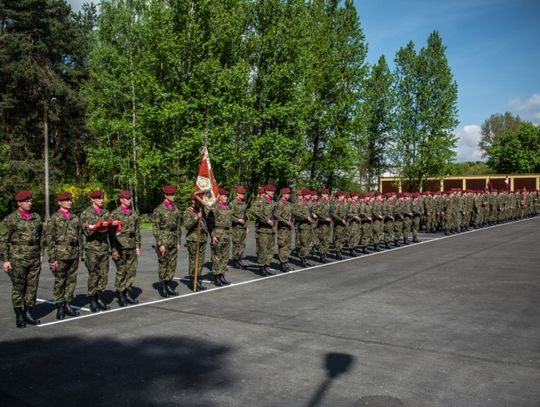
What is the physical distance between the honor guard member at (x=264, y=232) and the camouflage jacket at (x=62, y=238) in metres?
5.28

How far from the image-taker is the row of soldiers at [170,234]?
8344 mm

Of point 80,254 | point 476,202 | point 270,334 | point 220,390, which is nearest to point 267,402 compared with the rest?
point 220,390

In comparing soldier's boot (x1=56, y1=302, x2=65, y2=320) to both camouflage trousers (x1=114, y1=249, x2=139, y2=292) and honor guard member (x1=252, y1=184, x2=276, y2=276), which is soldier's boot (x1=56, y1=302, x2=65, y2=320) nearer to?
camouflage trousers (x1=114, y1=249, x2=139, y2=292)

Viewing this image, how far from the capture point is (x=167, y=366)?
20.4 feet

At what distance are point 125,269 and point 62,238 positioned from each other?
1.44 m

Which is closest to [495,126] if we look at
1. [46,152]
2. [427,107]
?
[427,107]

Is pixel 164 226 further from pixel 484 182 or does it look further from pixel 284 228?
pixel 484 182

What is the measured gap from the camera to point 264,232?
43.4ft

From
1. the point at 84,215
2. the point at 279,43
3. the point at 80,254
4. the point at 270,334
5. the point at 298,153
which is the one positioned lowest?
the point at 270,334

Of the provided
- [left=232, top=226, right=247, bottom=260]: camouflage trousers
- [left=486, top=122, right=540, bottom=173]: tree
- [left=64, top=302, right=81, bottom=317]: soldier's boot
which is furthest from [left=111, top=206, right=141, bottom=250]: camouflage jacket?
[left=486, top=122, right=540, bottom=173]: tree

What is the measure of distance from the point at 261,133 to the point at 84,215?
2598cm

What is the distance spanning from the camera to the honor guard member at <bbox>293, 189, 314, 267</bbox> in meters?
14.4

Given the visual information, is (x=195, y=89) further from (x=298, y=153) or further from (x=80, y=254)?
(x=80, y=254)

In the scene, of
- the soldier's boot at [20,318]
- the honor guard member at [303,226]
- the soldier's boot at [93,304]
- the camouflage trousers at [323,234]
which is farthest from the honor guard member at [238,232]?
the soldier's boot at [20,318]
